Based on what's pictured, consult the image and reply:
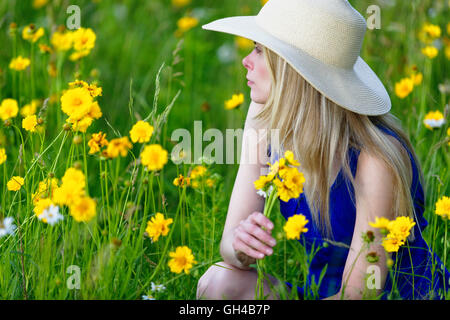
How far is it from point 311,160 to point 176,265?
1.42ft

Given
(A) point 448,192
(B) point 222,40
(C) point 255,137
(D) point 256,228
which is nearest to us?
(D) point 256,228

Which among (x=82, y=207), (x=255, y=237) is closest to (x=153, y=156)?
(x=82, y=207)

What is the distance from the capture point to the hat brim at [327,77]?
1473 mm

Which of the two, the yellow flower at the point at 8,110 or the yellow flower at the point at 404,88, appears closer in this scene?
the yellow flower at the point at 8,110

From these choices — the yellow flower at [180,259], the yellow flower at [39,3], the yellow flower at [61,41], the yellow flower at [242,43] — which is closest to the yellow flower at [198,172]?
the yellow flower at [180,259]

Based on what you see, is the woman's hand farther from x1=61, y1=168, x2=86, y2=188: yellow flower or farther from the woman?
x1=61, y1=168, x2=86, y2=188: yellow flower

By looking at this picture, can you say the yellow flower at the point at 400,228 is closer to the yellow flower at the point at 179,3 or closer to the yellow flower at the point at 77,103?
the yellow flower at the point at 77,103

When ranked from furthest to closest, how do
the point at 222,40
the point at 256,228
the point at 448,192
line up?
the point at 222,40
the point at 448,192
the point at 256,228

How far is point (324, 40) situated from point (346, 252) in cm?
56

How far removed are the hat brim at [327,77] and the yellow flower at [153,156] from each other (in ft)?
1.32

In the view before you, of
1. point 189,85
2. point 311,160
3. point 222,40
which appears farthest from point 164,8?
point 311,160

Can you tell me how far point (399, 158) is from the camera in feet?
4.97

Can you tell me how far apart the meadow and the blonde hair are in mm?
158
